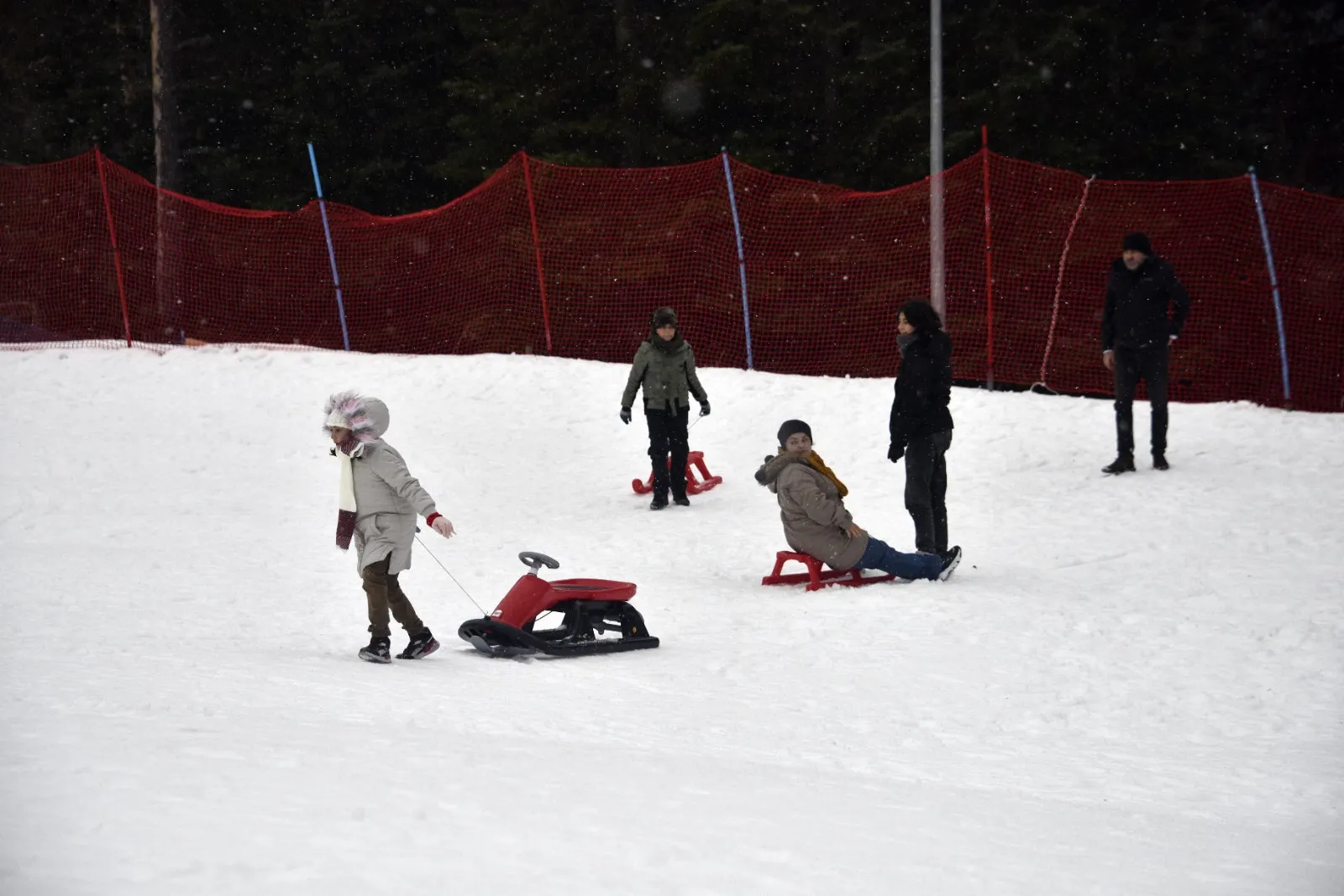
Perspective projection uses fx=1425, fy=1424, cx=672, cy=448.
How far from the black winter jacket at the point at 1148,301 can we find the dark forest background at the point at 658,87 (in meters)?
11.9

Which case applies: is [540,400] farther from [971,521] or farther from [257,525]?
[971,521]

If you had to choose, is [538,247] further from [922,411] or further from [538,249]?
[922,411]

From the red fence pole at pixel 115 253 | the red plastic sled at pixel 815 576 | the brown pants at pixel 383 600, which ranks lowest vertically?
the red plastic sled at pixel 815 576

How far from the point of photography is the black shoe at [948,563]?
9.09 m

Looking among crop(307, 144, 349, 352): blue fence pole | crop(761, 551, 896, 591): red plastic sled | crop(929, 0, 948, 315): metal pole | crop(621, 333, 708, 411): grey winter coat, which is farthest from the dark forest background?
crop(761, 551, 896, 591): red plastic sled

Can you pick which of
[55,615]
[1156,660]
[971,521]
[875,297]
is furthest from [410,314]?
[1156,660]

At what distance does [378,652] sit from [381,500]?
2.49 ft

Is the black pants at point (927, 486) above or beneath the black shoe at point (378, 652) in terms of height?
above

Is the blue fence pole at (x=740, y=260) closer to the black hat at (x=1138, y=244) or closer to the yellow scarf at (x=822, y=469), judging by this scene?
the black hat at (x=1138, y=244)

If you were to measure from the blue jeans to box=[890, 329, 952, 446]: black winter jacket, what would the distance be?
0.79 metres

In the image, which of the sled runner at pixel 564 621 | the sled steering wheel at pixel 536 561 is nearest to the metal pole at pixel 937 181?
the sled runner at pixel 564 621

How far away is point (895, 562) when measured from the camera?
8914 millimetres

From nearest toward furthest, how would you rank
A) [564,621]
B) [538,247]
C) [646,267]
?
[564,621], [538,247], [646,267]

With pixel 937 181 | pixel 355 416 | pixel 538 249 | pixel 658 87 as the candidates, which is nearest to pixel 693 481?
pixel 937 181
